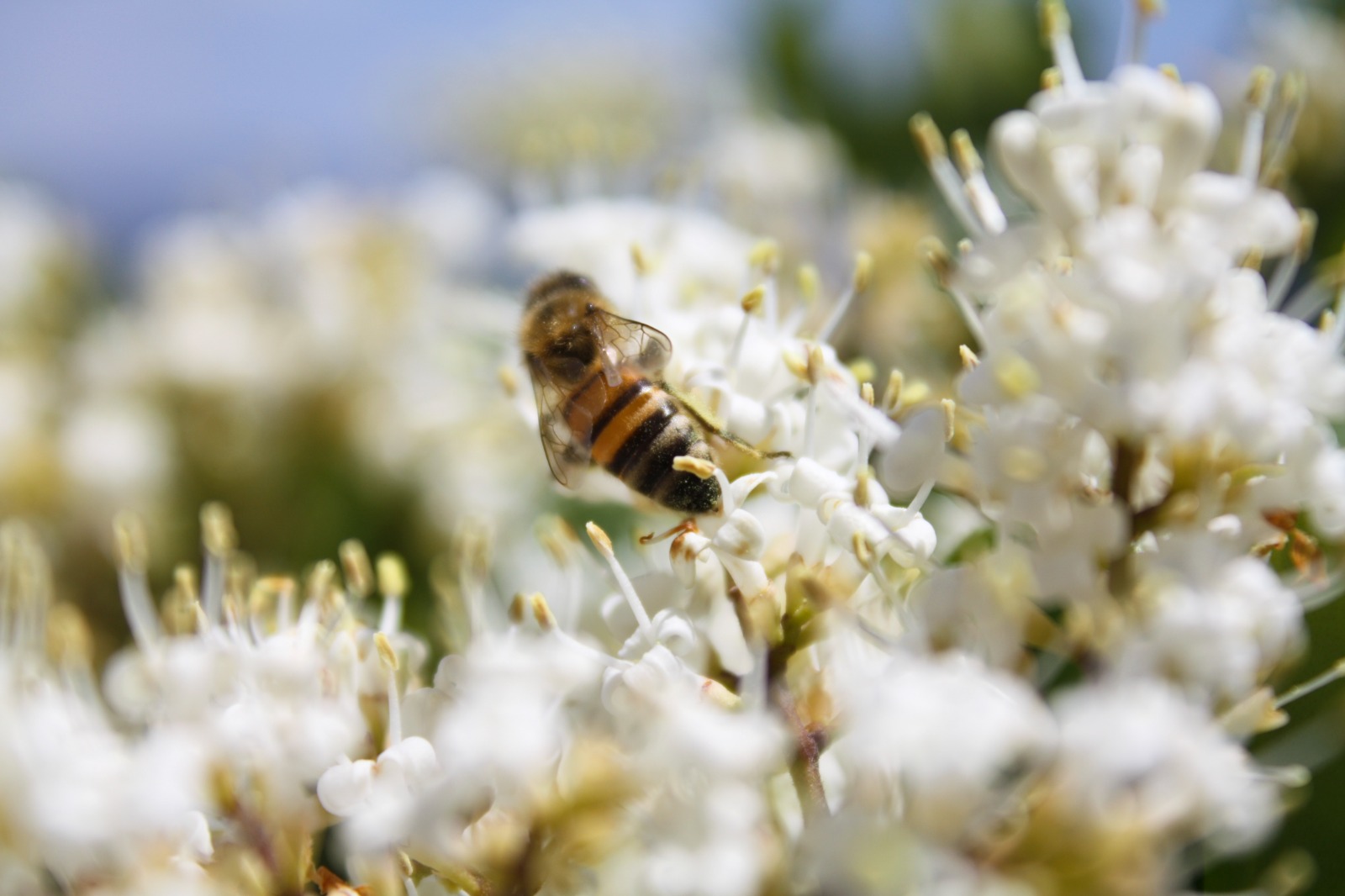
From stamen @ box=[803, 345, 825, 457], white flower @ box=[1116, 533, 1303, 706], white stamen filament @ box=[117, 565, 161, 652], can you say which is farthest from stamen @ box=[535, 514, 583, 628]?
white flower @ box=[1116, 533, 1303, 706]

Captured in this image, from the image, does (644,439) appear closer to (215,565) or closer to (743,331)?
(743,331)

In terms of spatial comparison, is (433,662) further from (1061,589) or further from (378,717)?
(1061,589)

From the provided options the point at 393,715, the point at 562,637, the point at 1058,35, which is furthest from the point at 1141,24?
the point at 393,715

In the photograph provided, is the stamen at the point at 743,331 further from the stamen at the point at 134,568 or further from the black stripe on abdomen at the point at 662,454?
the stamen at the point at 134,568

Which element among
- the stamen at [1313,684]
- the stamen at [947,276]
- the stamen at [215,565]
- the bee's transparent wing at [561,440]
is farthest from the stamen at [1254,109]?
the stamen at [215,565]

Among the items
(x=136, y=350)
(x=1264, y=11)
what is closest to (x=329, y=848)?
(x=136, y=350)

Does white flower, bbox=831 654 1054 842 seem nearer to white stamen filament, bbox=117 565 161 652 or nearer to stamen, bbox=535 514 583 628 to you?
stamen, bbox=535 514 583 628
